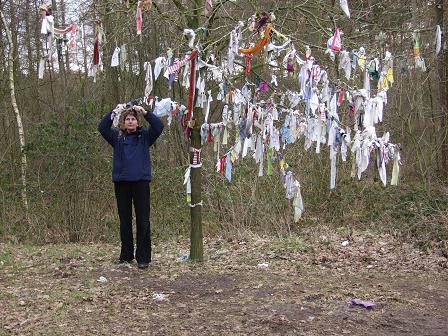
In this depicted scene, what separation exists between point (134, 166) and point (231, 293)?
161 centimetres

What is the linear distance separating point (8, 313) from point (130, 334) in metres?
1.15

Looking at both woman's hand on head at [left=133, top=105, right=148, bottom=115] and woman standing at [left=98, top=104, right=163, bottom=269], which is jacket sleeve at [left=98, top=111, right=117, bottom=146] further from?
woman's hand on head at [left=133, top=105, right=148, bottom=115]

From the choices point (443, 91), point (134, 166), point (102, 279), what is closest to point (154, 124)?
point (134, 166)

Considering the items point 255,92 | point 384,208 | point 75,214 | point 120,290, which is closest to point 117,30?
point 255,92

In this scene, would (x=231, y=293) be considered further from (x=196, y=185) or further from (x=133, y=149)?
(x=133, y=149)

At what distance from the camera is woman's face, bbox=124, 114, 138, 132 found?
5492 mm

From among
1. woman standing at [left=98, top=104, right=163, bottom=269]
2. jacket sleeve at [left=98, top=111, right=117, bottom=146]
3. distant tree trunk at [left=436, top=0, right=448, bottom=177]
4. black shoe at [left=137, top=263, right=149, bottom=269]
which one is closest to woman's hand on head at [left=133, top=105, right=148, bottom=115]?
woman standing at [left=98, top=104, right=163, bottom=269]

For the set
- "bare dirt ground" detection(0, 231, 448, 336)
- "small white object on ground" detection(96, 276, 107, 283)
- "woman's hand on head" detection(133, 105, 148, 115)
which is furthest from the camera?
"woman's hand on head" detection(133, 105, 148, 115)

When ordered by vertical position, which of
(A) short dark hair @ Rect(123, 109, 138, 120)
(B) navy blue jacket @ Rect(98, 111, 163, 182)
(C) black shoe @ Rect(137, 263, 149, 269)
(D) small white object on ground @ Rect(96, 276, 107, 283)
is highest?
(A) short dark hair @ Rect(123, 109, 138, 120)

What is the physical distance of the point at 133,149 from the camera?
5500 millimetres

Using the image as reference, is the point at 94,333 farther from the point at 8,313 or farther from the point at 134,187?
the point at 134,187

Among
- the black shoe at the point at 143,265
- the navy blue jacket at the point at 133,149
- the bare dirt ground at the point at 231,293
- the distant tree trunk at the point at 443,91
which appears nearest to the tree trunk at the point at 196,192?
the bare dirt ground at the point at 231,293

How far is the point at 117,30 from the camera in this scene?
666 cm

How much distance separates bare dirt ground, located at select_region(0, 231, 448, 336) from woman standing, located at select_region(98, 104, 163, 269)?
42 centimetres
